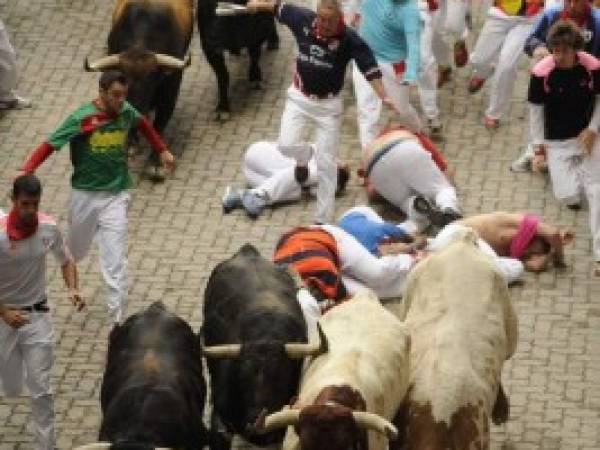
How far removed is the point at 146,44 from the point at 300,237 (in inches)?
151

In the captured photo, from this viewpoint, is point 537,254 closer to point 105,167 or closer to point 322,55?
point 322,55

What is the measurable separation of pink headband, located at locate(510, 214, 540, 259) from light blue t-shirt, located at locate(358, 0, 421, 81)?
1.90m

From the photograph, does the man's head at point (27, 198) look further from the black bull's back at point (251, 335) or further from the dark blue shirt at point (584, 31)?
the dark blue shirt at point (584, 31)

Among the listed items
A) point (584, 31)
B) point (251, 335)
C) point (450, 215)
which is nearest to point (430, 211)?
point (450, 215)

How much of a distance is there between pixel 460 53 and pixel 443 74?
29 centimetres

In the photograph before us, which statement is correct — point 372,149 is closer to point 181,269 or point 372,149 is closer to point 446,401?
point 181,269

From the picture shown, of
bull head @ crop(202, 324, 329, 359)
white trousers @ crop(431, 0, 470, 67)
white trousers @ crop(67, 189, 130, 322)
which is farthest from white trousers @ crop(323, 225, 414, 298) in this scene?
white trousers @ crop(431, 0, 470, 67)

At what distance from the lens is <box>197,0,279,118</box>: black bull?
67.3 feet

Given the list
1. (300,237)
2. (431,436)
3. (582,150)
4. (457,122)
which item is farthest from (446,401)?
(457,122)

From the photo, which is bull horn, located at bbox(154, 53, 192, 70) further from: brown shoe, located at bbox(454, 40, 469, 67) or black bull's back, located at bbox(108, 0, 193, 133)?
brown shoe, located at bbox(454, 40, 469, 67)

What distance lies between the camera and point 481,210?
61.6 feet

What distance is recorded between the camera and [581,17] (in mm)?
18531

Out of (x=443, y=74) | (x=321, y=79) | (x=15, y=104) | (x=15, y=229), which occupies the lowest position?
(x=15, y=104)

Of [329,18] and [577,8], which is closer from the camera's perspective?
[329,18]
